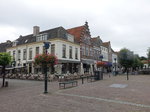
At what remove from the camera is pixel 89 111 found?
19.5 feet

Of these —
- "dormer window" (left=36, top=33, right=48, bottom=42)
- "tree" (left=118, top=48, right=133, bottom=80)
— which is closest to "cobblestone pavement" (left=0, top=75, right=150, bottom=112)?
"dormer window" (left=36, top=33, right=48, bottom=42)

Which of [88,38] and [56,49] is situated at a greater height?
[88,38]

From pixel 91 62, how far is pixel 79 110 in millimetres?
31145

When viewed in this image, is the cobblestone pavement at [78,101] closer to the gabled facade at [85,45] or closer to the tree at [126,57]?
the gabled facade at [85,45]

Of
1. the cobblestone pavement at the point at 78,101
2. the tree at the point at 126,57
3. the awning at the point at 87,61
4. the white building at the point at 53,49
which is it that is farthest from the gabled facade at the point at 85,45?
the cobblestone pavement at the point at 78,101

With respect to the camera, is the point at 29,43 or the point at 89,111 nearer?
the point at 89,111

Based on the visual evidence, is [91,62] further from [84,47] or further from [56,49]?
[56,49]

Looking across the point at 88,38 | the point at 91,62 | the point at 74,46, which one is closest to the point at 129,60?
the point at 91,62

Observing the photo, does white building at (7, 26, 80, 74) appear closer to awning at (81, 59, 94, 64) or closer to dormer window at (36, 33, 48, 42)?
dormer window at (36, 33, 48, 42)

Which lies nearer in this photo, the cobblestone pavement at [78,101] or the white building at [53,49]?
the cobblestone pavement at [78,101]

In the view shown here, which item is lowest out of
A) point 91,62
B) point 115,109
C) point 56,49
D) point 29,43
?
point 115,109

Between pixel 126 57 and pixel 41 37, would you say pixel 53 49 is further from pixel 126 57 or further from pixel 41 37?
pixel 126 57

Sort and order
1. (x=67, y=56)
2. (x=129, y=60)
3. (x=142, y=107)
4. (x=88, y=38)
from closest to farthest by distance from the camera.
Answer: (x=142, y=107)
(x=67, y=56)
(x=129, y=60)
(x=88, y=38)

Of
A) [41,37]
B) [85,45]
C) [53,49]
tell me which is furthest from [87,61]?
[41,37]
